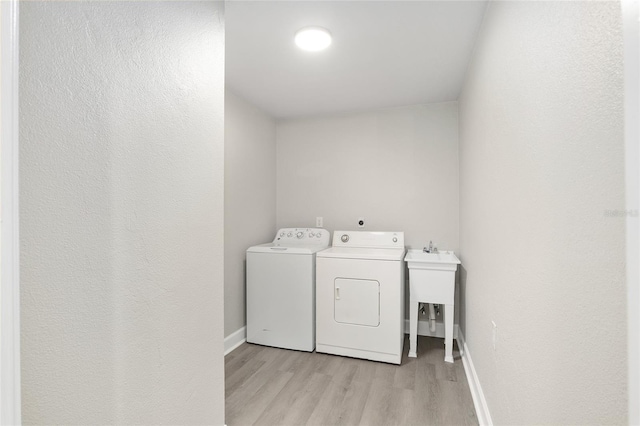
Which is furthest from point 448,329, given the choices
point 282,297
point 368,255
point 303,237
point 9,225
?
point 9,225

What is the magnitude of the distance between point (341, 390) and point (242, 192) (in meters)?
1.83

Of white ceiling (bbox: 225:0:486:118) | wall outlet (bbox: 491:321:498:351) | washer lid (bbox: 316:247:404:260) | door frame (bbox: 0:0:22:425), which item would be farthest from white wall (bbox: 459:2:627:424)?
door frame (bbox: 0:0:22:425)

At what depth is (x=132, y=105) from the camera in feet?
3.35

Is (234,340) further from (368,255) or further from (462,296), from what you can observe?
(462,296)

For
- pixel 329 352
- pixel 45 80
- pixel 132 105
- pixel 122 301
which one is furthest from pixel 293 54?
pixel 329 352

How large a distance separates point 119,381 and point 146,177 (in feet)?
2.21

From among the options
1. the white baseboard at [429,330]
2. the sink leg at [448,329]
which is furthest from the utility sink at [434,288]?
the white baseboard at [429,330]

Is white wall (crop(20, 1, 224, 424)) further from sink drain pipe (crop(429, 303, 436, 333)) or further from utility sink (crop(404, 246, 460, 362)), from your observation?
sink drain pipe (crop(429, 303, 436, 333))

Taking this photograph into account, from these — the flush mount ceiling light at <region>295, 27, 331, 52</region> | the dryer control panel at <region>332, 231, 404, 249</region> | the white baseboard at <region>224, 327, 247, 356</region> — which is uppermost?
the flush mount ceiling light at <region>295, 27, 331, 52</region>

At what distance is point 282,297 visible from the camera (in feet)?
8.78

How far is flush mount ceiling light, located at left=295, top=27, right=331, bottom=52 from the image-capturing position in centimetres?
178

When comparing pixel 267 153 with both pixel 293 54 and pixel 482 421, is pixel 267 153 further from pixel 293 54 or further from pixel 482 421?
pixel 482 421

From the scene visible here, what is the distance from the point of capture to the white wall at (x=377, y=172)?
9.89 ft

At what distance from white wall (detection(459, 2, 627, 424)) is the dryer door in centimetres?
95
